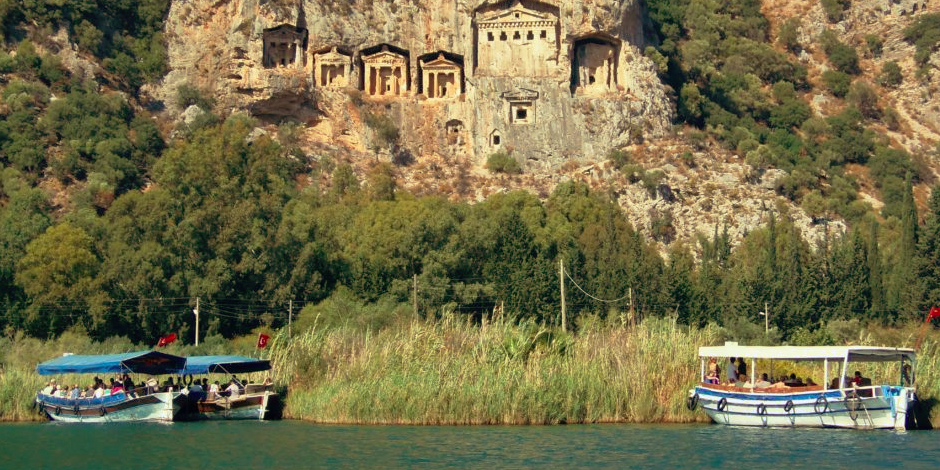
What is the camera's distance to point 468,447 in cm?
4444

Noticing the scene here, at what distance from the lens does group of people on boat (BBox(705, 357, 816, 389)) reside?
50875 mm

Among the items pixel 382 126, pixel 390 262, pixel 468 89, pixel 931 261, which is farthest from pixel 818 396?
pixel 382 126

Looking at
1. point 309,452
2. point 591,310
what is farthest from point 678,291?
point 309,452

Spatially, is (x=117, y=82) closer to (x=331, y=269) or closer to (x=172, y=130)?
(x=172, y=130)

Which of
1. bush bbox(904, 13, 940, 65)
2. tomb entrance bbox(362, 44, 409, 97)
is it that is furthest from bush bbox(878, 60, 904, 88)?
tomb entrance bbox(362, 44, 409, 97)

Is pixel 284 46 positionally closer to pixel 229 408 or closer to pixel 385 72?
pixel 385 72

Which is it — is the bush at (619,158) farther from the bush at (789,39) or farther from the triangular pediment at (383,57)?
the bush at (789,39)

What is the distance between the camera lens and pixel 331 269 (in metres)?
80.8

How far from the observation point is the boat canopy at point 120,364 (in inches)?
2191

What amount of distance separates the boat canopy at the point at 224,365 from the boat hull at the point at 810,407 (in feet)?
51.9

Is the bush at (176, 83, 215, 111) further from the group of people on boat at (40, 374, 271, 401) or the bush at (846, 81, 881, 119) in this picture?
the bush at (846, 81, 881, 119)

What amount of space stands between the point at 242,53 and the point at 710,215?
33.8 meters

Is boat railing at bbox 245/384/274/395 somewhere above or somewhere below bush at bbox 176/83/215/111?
→ below

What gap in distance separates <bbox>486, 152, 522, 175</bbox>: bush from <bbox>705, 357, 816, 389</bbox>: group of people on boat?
51.0m
